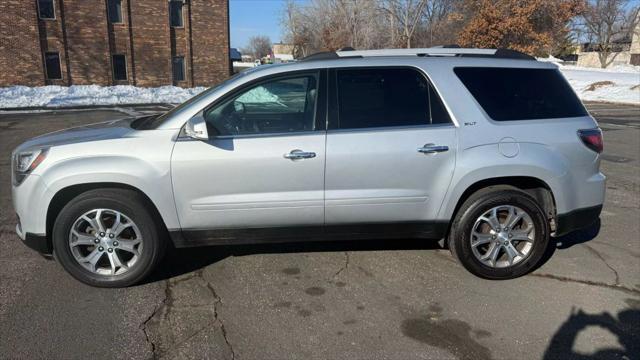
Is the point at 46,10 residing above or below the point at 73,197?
above

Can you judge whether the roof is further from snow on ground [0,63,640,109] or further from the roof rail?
snow on ground [0,63,640,109]

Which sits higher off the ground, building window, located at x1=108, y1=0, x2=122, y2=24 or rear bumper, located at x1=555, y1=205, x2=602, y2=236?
building window, located at x1=108, y1=0, x2=122, y2=24

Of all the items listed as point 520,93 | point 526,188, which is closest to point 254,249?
point 526,188

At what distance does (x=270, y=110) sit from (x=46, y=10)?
25514 mm

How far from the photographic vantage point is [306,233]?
3896 mm

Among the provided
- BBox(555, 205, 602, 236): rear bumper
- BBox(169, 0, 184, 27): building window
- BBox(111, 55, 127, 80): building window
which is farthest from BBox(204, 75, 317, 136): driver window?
BBox(169, 0, 184, 27): building window

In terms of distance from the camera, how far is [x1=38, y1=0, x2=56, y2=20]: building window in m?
24.0

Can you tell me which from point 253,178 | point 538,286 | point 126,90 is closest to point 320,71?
point 253,178

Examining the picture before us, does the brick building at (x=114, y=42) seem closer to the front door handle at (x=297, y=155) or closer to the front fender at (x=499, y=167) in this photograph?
the front door handle at (x=297, y=155)

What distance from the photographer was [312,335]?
318cm

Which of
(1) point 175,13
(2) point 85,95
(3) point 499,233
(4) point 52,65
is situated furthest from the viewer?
(1) point 175,13

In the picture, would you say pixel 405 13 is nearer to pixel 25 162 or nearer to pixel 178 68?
pixel 178 68

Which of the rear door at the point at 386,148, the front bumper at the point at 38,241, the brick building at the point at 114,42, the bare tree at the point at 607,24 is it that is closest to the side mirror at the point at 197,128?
the rear door at the point at 386,148

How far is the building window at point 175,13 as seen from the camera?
2728cm
